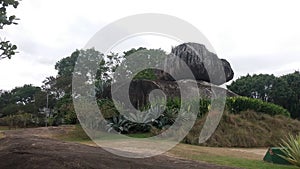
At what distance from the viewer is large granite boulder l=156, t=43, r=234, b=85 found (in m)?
21.5

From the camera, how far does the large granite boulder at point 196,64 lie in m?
21.5

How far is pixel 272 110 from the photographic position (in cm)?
2011

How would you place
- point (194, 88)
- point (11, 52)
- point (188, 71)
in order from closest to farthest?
point (11, 52) → point (194, 88) → point (188, 71)

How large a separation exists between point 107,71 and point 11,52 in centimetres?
1990

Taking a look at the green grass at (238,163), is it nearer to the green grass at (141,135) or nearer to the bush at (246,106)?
the green grass at (141,135)

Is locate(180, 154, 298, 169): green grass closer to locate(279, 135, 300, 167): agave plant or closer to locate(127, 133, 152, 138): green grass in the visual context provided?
locate(279, 135, 300, 167): agave plant

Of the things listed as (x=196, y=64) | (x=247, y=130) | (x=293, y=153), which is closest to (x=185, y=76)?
(x=196, y=64)

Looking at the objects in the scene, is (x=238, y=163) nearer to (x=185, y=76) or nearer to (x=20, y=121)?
(x=185, y=76)

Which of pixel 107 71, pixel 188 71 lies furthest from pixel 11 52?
pixel 107 71

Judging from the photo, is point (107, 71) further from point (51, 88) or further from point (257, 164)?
point (257, 164)

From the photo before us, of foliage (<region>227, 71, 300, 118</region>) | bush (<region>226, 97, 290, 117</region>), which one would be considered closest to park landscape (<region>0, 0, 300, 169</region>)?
bush (<region>226, 97, 290, 117</region>)

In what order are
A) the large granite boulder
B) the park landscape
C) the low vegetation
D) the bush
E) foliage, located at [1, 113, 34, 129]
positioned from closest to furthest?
the park landscape < the low vegetation < the bush < the large granite boulder < foliage, located at [1, 113, 34, 129]

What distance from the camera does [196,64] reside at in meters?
21.6

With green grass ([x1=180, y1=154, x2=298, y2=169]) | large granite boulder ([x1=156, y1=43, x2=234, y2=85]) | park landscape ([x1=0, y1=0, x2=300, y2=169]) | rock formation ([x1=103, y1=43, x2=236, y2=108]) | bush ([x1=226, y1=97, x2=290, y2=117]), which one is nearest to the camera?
park landscape ([x1=0, y1=0, x2=300, y2=169])
